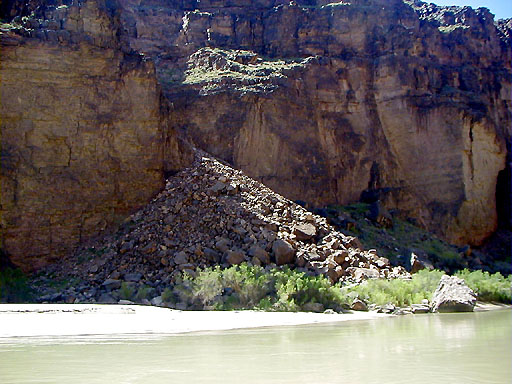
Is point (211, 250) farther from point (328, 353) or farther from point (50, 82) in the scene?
point (328, 353)

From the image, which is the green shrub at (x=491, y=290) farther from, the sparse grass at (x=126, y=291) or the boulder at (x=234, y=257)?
the sparse grass at (x=126, y=291)

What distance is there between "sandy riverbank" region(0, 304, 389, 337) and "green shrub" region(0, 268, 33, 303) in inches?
170

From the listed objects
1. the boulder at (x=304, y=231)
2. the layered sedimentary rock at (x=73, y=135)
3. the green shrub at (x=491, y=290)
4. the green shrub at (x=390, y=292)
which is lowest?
the green shrub at (x=491, y=290)

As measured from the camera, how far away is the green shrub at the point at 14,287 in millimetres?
19438

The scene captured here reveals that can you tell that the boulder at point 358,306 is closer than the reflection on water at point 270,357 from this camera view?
No

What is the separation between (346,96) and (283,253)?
66.0ft

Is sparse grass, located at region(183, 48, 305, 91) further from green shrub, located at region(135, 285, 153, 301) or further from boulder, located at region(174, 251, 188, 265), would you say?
green shrub, located at region(135, 285, 153, 301)

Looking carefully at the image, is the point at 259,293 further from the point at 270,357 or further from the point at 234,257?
the point at 270,357

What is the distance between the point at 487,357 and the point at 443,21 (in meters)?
40.6

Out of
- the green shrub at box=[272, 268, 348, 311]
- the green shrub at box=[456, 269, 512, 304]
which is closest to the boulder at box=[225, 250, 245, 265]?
the green shrub at box=[272, 268, 348, 311]

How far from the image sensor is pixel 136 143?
2581 centimetres

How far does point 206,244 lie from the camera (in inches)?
841

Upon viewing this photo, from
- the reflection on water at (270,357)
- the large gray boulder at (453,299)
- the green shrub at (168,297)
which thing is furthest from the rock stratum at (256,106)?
the reflection on water at (270,357)

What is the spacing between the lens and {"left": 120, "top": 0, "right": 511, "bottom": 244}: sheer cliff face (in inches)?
1320
